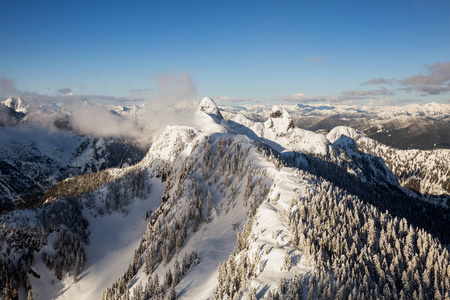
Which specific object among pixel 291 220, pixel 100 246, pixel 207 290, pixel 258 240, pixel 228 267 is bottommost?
pixel 100 246

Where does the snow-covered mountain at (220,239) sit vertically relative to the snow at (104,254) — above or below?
above

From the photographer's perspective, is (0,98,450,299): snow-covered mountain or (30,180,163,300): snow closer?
(0,98,450,299): snow-covered mountain

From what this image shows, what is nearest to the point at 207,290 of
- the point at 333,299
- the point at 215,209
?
the point at 333,299

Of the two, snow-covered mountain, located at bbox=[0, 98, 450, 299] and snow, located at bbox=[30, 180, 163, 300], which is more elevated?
snow-covered mountain, located at bbox=[0, 98, 450, 299]

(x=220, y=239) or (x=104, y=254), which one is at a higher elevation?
(x=220, y=239)

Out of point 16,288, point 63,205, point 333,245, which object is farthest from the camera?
point 63,205

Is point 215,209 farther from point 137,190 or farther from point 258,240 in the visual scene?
point 137,190

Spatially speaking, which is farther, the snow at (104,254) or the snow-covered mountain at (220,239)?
the snow at (104,254)

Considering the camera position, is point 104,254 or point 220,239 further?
point 104,254
